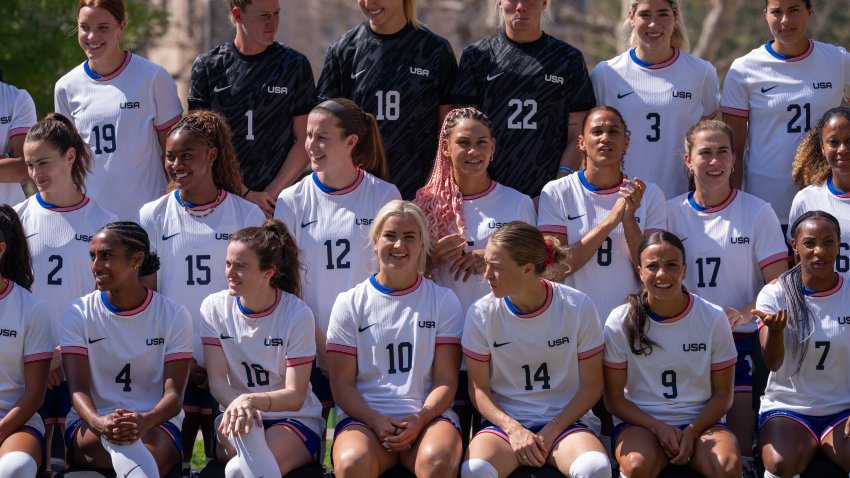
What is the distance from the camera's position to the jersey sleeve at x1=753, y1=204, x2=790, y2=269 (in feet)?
19.6

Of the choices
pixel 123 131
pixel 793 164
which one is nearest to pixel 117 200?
pixel 123 131

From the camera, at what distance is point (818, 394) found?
5.58 meters

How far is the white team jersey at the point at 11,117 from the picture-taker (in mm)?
6473

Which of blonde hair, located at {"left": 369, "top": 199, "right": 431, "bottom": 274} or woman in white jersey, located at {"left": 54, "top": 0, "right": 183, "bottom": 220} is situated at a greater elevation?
woman in white jersey, located at {"left": 54, "top": 0, "right": 183, "bottom": 220}

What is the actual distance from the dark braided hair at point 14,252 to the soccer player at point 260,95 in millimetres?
1200

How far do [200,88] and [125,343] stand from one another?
1.59 meters

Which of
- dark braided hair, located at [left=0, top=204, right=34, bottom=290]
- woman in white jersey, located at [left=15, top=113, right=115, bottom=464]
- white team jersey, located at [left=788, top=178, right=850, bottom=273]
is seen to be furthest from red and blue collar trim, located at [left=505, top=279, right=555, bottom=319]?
dark braided hair, located at [left=0, top=204, right=34, bottom=290]

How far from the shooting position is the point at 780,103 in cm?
647

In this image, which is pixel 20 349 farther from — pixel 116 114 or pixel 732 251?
pixel 732 251

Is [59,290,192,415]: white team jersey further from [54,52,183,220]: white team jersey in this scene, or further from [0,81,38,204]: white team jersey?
[0,81,38,204]: white team jersey

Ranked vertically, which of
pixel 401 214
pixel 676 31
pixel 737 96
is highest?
pixel 676 31

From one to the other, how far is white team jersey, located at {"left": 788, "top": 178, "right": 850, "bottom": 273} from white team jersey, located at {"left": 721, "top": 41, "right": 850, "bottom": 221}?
308 millimetres

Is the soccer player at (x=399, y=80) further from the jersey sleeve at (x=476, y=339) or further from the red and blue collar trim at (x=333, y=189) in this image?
the jersey sleeve at (x=476, y=339)

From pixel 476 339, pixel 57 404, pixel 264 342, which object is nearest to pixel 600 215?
pixel 476 339
